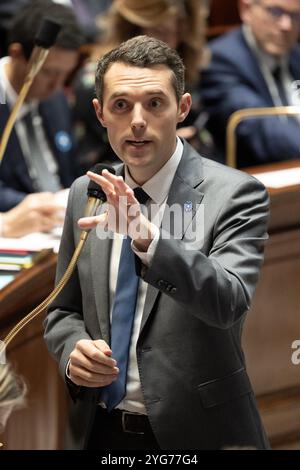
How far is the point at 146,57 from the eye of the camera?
0.95 m

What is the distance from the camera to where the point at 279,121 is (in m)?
2.22

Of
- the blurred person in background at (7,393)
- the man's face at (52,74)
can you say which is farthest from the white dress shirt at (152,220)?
the man's face at (52,74)

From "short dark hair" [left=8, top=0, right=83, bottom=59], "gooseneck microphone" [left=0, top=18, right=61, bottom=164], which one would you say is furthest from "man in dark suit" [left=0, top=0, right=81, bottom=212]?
"gooseneck microphone" [left=0, top=18, right=61, bottom=164]

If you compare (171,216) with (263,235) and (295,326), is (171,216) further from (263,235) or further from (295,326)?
(295,326)

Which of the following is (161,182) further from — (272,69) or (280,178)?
(272,69)

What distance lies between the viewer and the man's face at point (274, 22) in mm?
2291

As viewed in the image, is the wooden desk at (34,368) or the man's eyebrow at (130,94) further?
the wooden desk at (34,368)

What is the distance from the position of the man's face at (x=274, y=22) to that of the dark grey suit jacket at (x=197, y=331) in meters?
1.33

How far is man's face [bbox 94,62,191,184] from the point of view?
3.09 ft

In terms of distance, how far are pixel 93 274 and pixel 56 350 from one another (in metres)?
0.09

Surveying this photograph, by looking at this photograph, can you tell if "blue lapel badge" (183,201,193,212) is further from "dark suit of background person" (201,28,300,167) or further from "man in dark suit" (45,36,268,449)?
"dark suit of background person" (201,28,300,167)

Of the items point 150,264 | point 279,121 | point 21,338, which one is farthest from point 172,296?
point 279,121

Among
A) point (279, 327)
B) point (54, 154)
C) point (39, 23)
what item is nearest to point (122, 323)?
point (279, 327)

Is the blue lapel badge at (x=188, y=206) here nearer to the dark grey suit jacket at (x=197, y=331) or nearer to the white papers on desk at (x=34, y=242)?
the dark grey suit jacket at (x=197, y=331)
